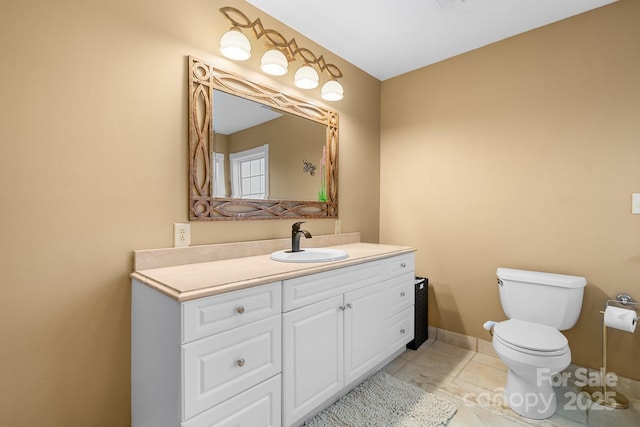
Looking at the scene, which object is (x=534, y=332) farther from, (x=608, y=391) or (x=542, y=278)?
(x=608, y=391)

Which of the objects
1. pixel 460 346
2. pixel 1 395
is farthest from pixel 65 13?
pixel 460 346

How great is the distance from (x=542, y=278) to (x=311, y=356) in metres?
1.50

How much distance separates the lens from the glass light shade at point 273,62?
1733mm

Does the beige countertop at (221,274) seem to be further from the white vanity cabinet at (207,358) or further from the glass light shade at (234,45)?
the glass light shade at (234,45)

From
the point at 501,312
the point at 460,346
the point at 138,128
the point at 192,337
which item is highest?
the point at 138,128

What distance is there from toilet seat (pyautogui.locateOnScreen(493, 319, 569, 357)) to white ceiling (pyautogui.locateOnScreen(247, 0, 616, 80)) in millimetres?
1929

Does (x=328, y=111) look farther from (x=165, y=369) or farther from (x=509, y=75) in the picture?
(x=165, y=369)

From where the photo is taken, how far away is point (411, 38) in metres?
2.20

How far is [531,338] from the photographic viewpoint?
1.63 metres

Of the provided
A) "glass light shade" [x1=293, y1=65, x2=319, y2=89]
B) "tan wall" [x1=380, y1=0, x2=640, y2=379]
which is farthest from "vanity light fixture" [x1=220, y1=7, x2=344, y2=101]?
"tan wall" [x1=380, y1=0, x2=640, y2=379]

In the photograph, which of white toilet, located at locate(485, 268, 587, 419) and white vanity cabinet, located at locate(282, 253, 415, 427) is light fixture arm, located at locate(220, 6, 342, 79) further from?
white toilet, located at locate(485, 268, 587, 419)

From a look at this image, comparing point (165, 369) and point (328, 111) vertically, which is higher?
point (328, 111)

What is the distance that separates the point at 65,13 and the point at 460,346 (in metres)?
3.10

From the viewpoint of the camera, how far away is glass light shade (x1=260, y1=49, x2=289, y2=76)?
1.73m
